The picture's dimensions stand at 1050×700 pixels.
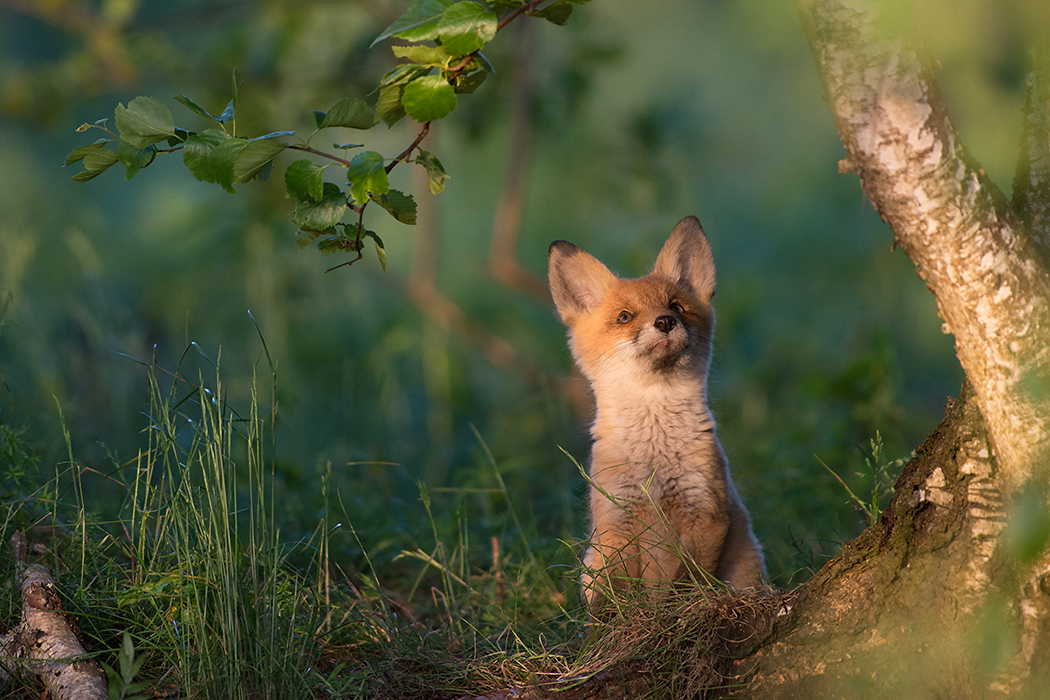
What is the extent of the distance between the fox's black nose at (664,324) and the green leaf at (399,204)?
3.98 feet

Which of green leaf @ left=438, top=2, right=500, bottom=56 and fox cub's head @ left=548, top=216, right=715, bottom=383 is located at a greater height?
green leaf @ left=438, top=2, right=500, bottom=56

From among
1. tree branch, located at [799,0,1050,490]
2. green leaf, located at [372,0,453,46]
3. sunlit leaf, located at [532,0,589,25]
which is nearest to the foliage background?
tree branch, located at [799,0,1050,490]

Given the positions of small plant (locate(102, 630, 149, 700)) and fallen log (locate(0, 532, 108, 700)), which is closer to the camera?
small plant (locate(102, 630, 149, 700))

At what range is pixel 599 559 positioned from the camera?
10.2 ft

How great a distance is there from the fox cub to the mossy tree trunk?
2.20 ft

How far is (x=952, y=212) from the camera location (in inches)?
85.0

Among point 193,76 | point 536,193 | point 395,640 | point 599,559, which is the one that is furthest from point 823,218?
point 395,640

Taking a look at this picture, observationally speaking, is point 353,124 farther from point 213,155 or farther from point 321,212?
point 213,155

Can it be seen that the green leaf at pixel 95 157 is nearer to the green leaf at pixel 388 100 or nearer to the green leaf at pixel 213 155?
the green leaf at pixel 213 155

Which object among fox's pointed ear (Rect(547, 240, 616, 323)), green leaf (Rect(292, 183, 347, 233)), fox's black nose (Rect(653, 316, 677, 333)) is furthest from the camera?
fox's pointed ear (Rect(547, 240, 616, 323))

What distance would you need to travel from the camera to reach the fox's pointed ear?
3.68m

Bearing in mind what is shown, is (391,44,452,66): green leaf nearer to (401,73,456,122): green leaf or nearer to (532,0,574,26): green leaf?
(401,73,456,122): green leaf

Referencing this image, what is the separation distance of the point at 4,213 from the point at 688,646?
8.74m

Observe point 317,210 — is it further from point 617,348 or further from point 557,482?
point 557,482
